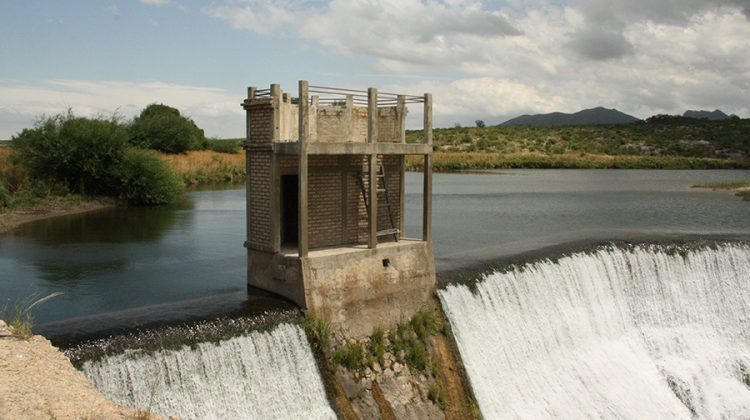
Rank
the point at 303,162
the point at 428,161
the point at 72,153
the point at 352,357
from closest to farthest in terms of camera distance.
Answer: the point at 352,357
the point at 303,162
the point at 428,161
the point at 72,153

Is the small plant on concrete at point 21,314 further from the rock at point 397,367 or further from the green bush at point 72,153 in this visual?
the green bush at point 72,153

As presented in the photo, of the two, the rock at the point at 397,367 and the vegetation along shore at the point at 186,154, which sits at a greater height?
the vegetation along shore at the point at 186,154

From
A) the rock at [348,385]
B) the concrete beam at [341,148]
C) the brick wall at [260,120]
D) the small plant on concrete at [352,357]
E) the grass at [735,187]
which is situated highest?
the brick wall at [260,120]

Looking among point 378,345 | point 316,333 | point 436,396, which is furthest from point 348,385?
point 436,396

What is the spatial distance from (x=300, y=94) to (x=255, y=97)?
1.50 meters

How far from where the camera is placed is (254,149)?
14.5 meters

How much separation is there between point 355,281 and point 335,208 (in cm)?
185

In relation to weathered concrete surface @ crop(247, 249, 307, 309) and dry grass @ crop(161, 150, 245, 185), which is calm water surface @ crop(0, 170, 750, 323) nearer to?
weathered concrete surface @ crop(247, 249, 307, 309)

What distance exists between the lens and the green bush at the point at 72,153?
113 ft

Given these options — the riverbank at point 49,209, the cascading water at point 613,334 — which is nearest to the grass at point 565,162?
the riverbank at point 49,209

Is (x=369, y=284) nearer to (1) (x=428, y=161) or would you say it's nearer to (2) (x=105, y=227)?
(1) (x=428, y=161)

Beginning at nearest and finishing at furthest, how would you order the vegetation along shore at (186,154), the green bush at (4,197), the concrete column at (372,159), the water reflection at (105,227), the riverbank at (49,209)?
the concrete column at (372,159) → the water reflection at (105,227) → the riverbank at (49,209) → the green bush at (4,197) → the vegetation along shore at (186,154)

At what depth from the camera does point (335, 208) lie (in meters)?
15.3

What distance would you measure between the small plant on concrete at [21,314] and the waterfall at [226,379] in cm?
103
